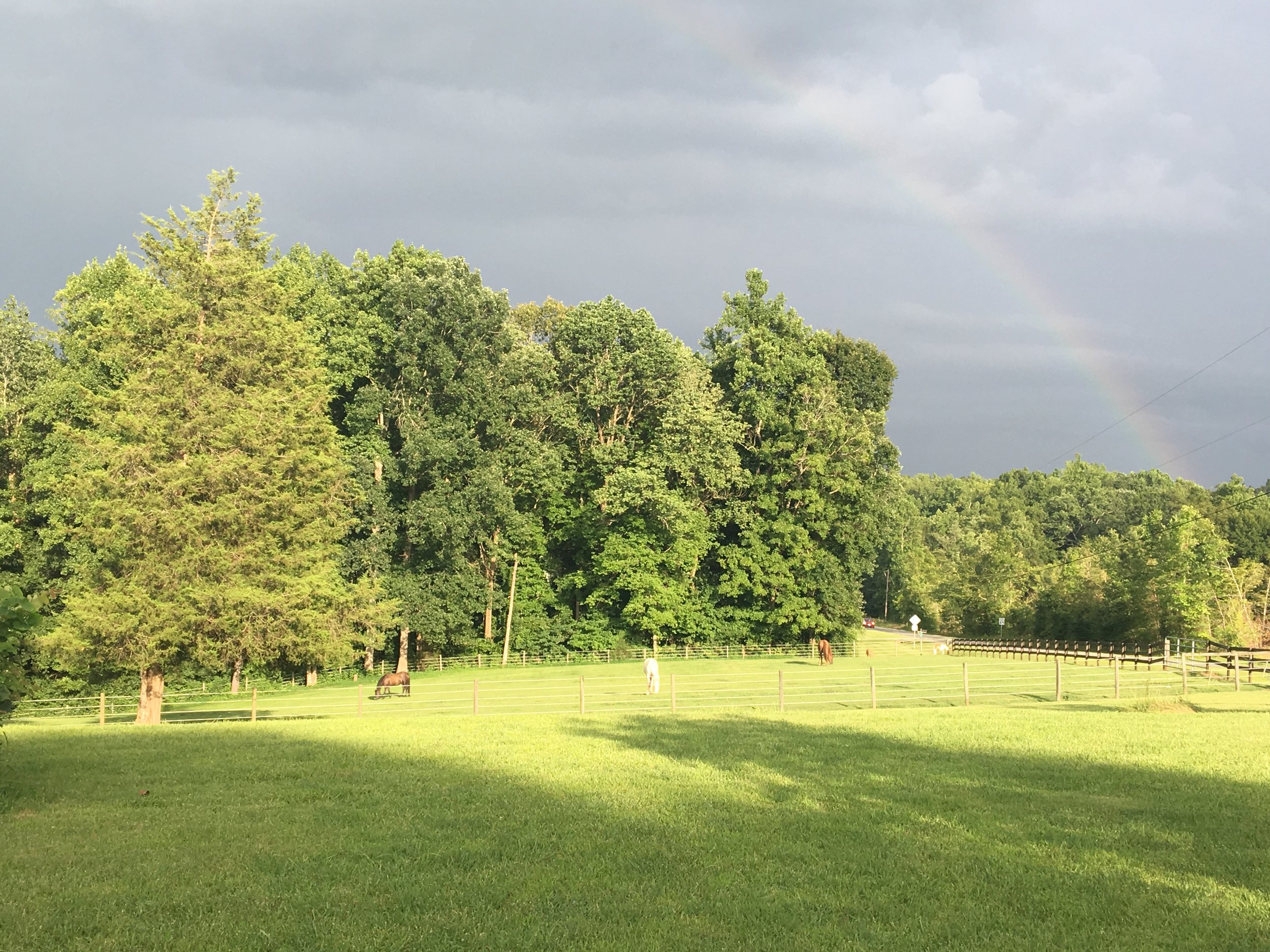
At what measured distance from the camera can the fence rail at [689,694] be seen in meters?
28.2

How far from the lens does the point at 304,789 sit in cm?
1218

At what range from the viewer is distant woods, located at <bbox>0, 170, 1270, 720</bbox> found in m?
27.9

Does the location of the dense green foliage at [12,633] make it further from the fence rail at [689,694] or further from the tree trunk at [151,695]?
the tree trunk at [151,695]

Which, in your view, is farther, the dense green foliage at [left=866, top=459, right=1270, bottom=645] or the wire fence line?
the dense green foliage at [left=866, top=459, right=1270, bottom=645]

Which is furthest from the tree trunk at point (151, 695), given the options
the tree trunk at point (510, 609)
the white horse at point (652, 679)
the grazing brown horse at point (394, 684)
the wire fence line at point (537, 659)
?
the tree trunk at point (510, 609)

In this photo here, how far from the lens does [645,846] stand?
897 centimetres

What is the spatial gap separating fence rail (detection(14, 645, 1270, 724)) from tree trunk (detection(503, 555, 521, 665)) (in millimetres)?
9433

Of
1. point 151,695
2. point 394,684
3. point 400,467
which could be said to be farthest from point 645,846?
point 400,467

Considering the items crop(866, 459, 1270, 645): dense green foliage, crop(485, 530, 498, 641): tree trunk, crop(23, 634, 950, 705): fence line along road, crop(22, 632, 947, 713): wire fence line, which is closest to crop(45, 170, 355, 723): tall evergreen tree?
crop(22, 632, 947, 713): wire fence line

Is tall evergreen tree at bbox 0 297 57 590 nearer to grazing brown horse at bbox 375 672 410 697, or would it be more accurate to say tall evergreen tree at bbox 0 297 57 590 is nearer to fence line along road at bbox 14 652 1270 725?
fence line along road at bbox 14 652 1270 725

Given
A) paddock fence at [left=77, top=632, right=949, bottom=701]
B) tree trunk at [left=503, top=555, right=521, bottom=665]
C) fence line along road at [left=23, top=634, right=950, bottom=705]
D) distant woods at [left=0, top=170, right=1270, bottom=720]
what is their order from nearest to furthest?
1. distant woods at [left=0, top=170, right=1270, bottom=720]
2. fence line along road at [left=23, top=634, right=950, bottom=705]
3. paddock fence at [left=77, top=632, right=949, bottom=701]
4. tree trunk at [left=503, top=555, right=521, bottom=665]

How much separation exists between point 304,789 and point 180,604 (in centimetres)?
1641

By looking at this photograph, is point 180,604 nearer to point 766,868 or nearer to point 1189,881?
point 766,868

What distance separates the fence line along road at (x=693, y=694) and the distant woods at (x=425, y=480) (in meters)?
1.92
